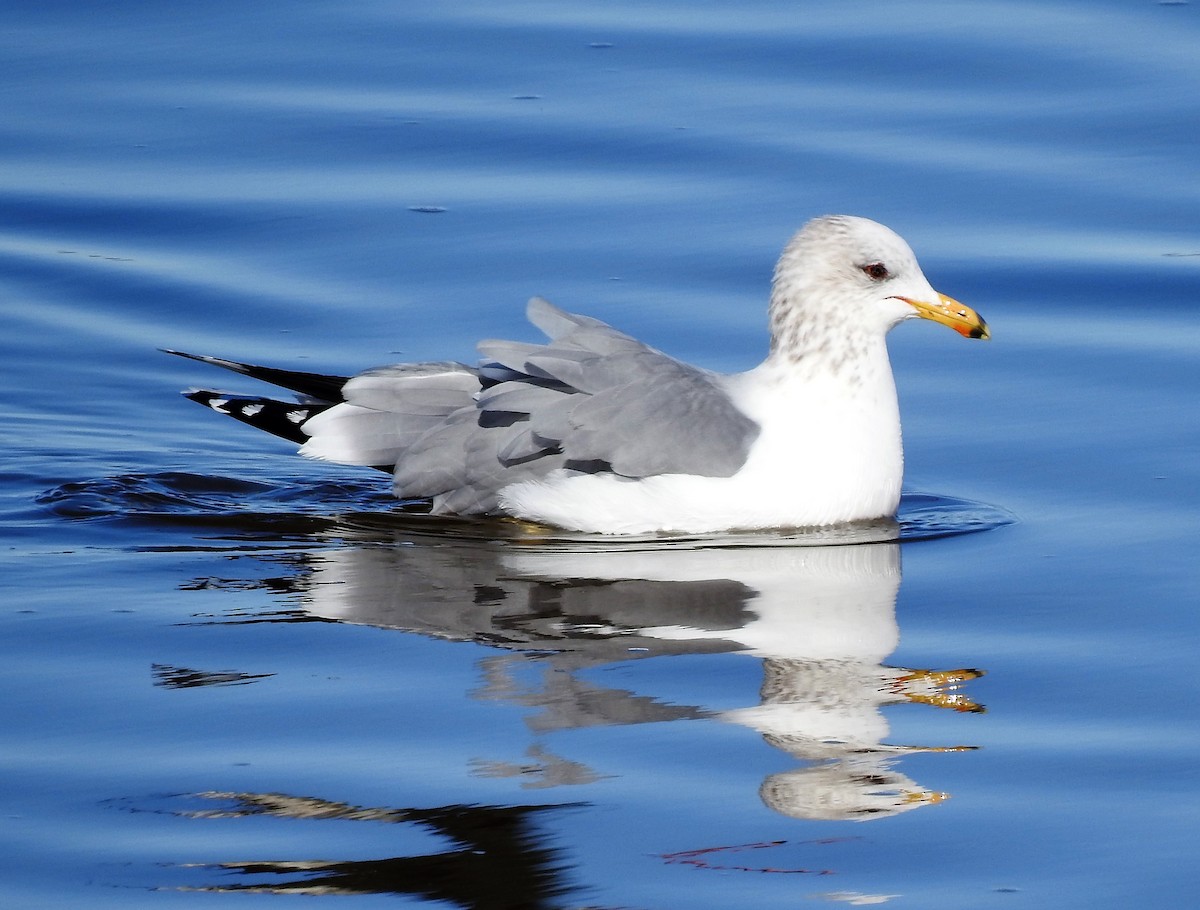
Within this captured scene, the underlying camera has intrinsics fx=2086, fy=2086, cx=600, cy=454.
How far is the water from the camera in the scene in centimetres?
488

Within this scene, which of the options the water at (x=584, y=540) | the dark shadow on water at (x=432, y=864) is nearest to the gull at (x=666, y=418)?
the water at (x=584, y=540)

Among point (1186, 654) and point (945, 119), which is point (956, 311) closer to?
point (1186, 654)

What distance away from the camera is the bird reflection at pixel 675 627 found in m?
5.26

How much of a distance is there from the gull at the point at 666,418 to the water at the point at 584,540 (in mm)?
222

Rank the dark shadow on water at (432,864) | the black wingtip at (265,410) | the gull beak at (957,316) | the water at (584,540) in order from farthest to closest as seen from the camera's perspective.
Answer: the black wingtip at (265,410) < the gull beak at (957,316) < the water at (584,540) < the dark shadow on water at (432,864)

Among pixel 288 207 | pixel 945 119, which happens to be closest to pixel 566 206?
pixel 288 207

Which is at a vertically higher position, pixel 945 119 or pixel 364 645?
pixel 945 119

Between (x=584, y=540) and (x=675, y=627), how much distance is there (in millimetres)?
1221

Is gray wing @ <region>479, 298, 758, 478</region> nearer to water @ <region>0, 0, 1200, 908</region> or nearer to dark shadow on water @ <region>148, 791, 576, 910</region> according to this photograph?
water @ <region>0, 0, 1200, 908</region>

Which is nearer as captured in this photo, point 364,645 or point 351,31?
point 364,645

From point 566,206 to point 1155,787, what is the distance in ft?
21.2

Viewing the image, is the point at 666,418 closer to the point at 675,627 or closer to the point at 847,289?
the point at 847,289

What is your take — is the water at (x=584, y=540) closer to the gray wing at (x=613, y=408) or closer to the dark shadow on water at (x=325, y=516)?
the dark shadow on water at (x=325, y=516)

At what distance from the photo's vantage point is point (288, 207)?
36.4 feet
